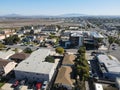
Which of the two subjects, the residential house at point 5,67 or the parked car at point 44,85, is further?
the residential house at point 5,67

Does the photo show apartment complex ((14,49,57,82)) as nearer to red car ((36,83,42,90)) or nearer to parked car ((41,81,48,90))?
parked car ((41,81,48,90))

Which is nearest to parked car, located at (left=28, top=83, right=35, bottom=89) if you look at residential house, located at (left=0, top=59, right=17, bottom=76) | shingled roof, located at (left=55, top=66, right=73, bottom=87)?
shingled roof, located at (left=55, top=66, right=73, bottom=87)

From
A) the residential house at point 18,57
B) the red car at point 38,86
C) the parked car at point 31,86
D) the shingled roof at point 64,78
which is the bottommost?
the parked car at point 31,86

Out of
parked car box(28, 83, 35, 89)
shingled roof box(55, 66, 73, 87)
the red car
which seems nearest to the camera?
shingled roof box(55, 66, 73, 87)

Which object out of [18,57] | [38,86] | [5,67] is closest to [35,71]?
[38,86]

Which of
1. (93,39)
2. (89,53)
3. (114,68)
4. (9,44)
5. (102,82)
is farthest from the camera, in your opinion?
(9,44)

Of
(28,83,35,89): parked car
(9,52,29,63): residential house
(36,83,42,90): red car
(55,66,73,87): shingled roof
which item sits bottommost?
(28,83,35,89): parked car

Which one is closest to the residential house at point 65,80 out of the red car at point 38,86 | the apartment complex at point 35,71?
the apartment complex at point 35,71

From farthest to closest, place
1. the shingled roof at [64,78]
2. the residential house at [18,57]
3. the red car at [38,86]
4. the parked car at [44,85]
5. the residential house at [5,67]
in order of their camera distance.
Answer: the residential house at [18,57]
the residential house at [5,67]
the red car at [38,86]
the parked car at [44,85]
the shingled roof at [64,78]

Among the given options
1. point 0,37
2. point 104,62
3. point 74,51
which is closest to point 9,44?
point 0,37

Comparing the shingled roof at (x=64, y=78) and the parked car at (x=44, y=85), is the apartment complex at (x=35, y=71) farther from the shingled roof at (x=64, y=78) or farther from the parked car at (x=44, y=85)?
the shingled roof at (x=64, y=78)

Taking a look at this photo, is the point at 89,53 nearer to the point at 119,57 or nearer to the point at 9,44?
the point at 119,57
